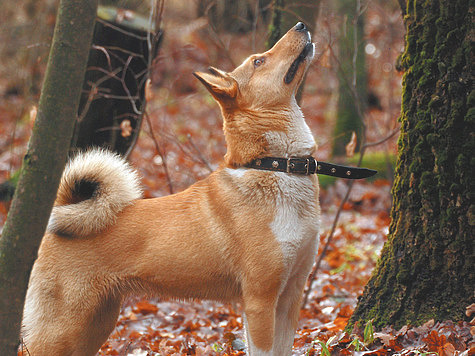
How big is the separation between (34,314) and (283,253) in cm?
165

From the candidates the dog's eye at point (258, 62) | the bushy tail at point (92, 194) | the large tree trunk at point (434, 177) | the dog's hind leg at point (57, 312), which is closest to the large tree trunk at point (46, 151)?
the dog's hind leg at point (57, 312)

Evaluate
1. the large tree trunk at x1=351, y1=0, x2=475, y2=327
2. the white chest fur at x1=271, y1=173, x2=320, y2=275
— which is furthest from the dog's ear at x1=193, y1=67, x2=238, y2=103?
the large tree trunk at x1=351, y1=0, x2=475, y2=327

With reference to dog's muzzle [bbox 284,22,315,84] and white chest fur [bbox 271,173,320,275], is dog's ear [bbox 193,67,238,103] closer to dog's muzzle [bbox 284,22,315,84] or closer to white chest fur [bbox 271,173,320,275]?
dog's muzzle [bbox 284,22,315,84]

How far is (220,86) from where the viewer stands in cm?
342

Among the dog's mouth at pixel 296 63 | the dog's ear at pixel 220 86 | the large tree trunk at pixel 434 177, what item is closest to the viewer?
the large tree trunk at pixel 434 177

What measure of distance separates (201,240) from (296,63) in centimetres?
142

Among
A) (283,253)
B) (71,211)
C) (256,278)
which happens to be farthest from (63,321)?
(283,253)

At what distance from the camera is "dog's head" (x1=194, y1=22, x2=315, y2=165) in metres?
3.38

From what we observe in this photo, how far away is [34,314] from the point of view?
3225 millimetres

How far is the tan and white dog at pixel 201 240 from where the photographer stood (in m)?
3.10

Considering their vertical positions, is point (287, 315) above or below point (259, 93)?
below

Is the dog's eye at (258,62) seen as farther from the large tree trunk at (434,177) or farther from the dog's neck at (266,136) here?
the large tree trunk at (434,177)

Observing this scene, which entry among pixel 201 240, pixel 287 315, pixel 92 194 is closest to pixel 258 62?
pixel 201 240

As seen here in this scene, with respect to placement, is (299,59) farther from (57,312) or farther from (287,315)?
(57,312)
